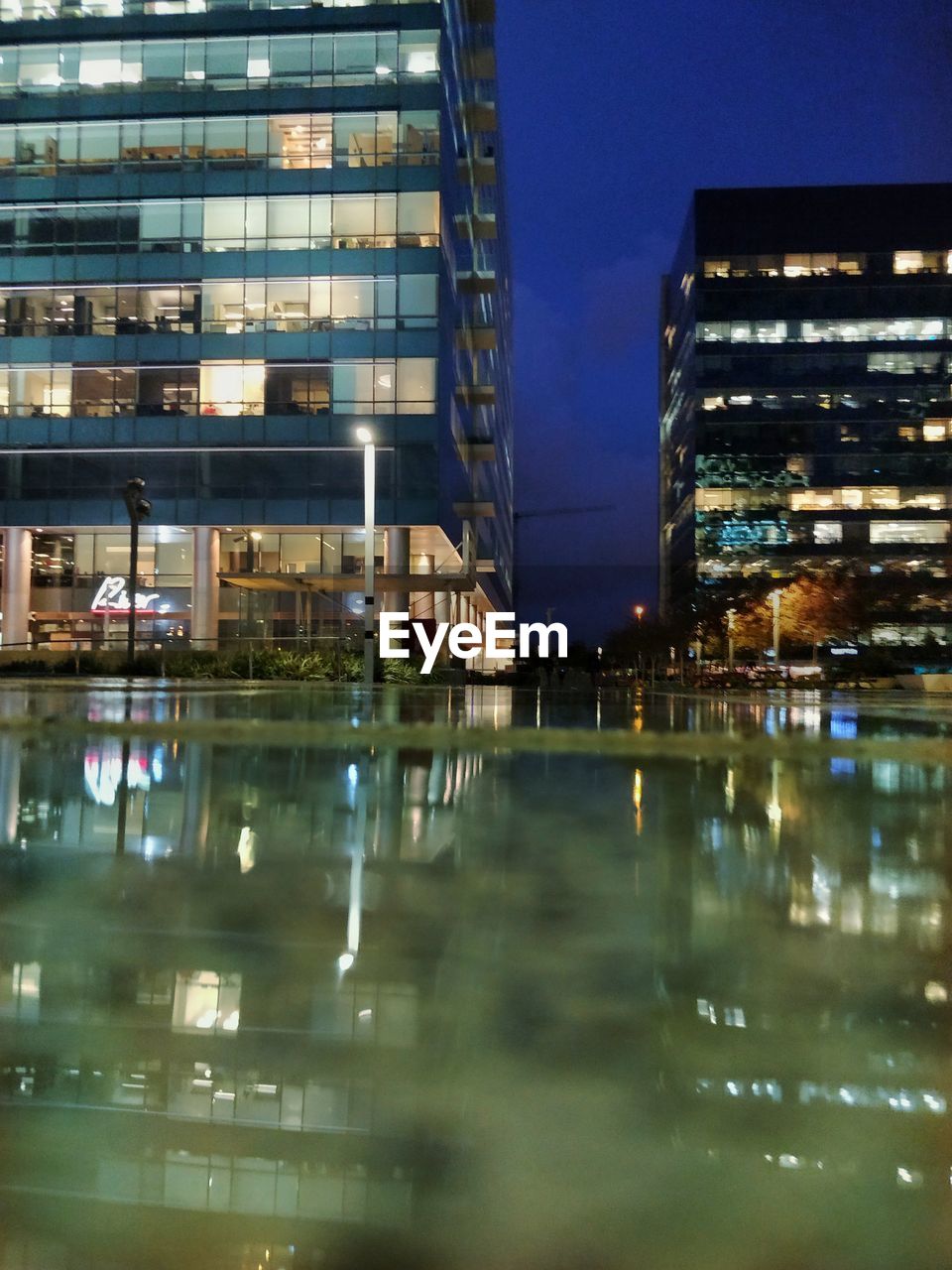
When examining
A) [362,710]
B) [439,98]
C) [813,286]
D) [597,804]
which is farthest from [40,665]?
[813,286]

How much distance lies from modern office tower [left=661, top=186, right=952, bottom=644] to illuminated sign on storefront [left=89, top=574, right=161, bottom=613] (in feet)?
213

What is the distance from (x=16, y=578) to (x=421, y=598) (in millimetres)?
17108

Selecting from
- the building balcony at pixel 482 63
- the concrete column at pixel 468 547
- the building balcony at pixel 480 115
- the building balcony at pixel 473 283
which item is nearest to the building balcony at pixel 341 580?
the concrete column at pixel 468 547

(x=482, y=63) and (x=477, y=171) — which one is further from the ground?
(x=482, y=63)

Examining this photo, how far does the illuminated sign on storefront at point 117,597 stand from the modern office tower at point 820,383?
213 feet

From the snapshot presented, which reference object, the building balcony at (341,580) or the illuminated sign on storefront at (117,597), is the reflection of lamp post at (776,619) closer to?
the building balcony at (341,580)

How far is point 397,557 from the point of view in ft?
134

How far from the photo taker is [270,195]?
4081 centimetres

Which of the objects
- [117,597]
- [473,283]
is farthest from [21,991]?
[473,283]

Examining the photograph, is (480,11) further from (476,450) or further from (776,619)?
(776,619)

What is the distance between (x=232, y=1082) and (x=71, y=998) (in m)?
0.48

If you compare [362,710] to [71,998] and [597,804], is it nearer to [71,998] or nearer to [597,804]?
[597,804]

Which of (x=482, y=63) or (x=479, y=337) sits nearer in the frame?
(x=482, y=63)

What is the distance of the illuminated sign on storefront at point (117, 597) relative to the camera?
145 ft
